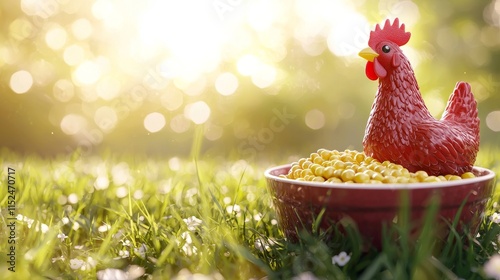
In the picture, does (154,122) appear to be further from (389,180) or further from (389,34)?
(389,180)

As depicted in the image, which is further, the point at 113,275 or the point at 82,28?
the point at 82,28

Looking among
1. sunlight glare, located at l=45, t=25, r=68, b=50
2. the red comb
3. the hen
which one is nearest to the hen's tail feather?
the hen

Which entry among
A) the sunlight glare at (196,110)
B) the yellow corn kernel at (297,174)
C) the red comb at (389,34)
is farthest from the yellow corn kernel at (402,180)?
the sunlight glare at (196,110)

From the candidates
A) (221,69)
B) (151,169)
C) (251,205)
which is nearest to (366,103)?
(221,69)

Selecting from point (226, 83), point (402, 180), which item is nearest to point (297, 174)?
point (402, 180)

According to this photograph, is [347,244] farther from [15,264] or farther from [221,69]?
[221,69]

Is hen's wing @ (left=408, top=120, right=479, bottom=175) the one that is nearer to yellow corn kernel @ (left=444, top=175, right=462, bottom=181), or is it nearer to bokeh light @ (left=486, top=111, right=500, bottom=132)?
yellow corn kernel @ (left=444, top=175, right=462, bottom=181)

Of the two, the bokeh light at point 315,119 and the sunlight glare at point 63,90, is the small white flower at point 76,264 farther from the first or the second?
the bokeh light at point 315,119
